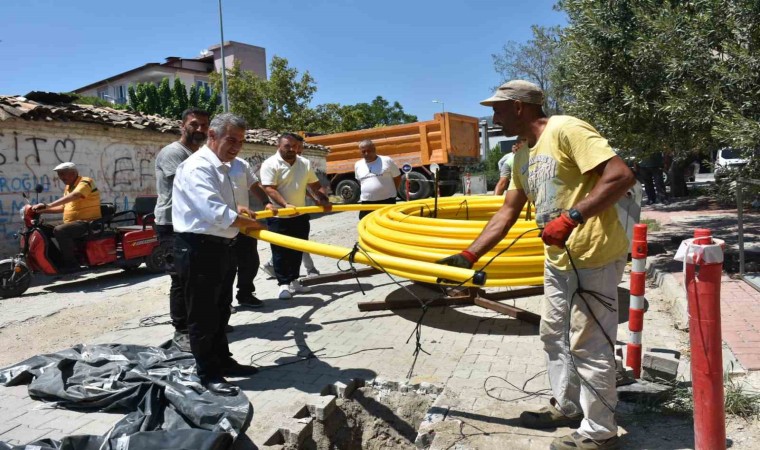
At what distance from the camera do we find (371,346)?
477 cm

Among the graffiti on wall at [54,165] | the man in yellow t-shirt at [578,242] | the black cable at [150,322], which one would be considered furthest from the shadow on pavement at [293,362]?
the graffiti on wall at [54,165]

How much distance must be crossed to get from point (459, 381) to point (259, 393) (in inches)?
55.4

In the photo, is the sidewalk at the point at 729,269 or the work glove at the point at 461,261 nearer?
the work glove at the point at 461,261

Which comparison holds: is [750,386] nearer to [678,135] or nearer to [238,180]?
[678,135]

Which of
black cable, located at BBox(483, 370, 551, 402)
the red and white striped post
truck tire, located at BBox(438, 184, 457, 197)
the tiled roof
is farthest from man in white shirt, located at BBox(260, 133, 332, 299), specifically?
truck tire, located at BBox(438, 184, 457, 197)

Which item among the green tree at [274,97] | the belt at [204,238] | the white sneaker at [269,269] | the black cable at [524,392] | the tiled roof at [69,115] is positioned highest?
the green tree at [274,97]

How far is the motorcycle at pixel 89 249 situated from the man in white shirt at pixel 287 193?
1.54 m

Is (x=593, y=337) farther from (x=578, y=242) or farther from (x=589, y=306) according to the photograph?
(x=578, y=242)

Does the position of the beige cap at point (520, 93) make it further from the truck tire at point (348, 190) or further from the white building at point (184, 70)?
the white building at point (184, 70)

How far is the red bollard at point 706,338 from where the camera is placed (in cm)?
241

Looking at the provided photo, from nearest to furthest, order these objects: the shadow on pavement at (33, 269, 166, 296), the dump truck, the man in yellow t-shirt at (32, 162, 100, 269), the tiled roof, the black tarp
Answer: the black tarp
the man in yellow t-shirt at (32, 162, 100, 269)
the shadow on pavement at (33, 269, 166, 296)
the tiled roof
the dump truck

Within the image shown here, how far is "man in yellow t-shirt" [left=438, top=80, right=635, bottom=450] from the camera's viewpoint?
2607 millimetres

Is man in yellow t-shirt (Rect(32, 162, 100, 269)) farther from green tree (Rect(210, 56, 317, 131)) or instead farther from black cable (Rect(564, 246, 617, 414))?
green tree (Rect(210, 56, 317, 131))

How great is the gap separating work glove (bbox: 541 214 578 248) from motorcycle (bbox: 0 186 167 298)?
5392 mm
